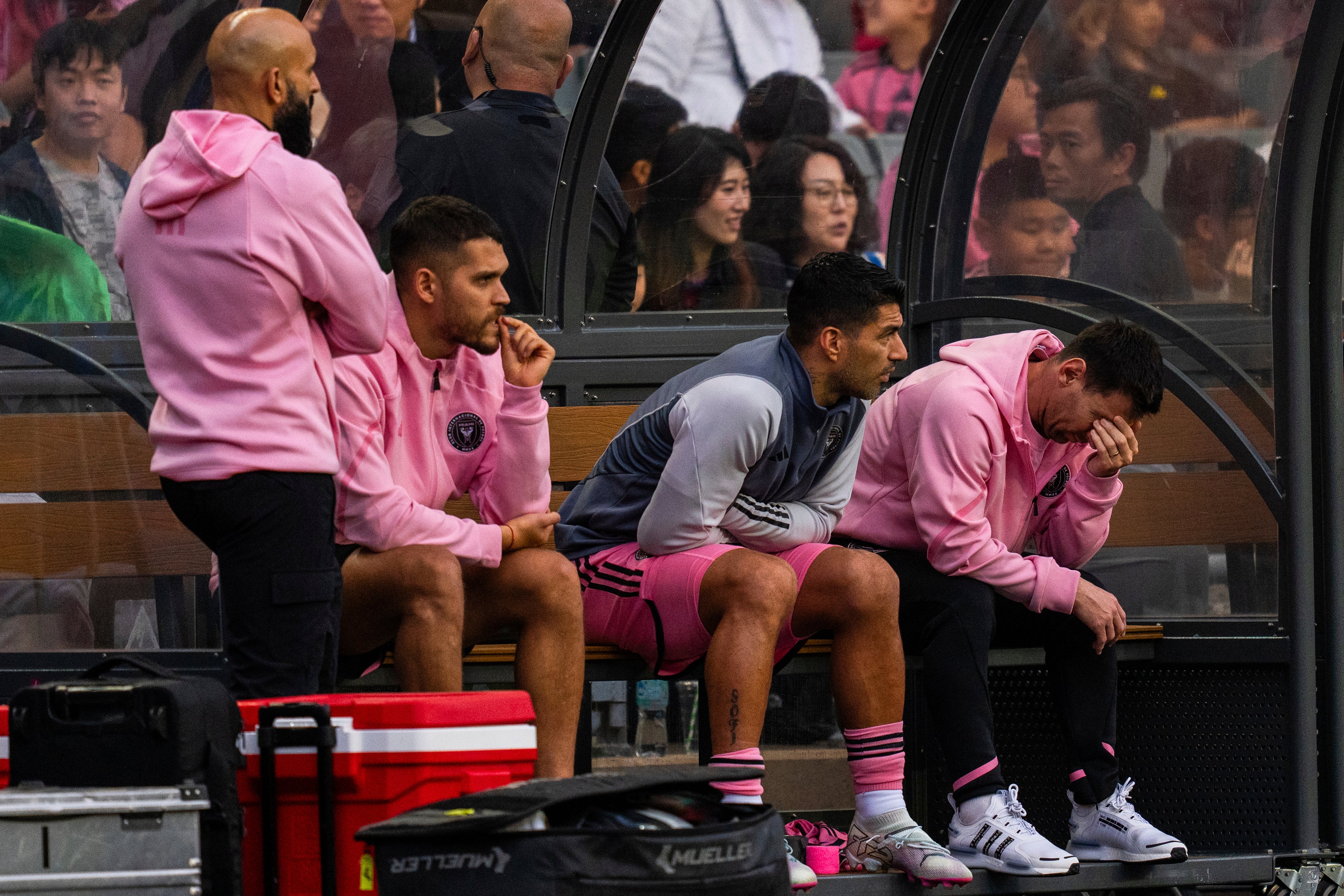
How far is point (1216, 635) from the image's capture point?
181 inches

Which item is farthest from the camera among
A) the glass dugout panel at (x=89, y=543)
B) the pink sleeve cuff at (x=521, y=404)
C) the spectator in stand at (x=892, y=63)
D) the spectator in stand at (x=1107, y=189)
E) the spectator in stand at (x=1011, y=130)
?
the spectator in stand at (x=892, y=63)

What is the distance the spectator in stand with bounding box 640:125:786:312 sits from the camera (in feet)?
17.1

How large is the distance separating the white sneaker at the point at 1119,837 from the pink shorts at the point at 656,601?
0.91 meters

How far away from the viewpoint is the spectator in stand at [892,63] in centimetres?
542

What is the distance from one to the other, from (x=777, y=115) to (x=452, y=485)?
2.02m

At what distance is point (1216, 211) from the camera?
4.77 meters

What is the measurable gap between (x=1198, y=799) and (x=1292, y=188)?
1753 millimetres

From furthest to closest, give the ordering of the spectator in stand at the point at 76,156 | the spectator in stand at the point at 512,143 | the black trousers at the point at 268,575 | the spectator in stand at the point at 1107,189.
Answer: the spectator in stand at the point at 512,143 < the spectator in stand at the point at 1107,189 < the spectator in stand at the point at 76,156 < the black trousers at the point at 268,575

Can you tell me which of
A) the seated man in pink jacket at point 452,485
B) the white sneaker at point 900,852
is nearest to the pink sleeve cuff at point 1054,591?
the white sneaker at point 900,852

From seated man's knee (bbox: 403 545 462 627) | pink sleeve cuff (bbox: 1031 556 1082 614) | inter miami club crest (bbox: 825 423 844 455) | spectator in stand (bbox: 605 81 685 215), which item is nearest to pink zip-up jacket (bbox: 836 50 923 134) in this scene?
spectator in stand (bbox: 605 81 685 215)

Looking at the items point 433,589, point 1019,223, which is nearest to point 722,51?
point 1019,223

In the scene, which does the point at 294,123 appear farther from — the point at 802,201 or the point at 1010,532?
the point at 802,201

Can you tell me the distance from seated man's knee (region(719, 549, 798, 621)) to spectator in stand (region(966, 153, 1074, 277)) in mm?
1706

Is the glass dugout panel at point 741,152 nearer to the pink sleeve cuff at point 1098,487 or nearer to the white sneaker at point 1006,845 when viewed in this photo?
the pink sleeve cuff at point 1098,487
